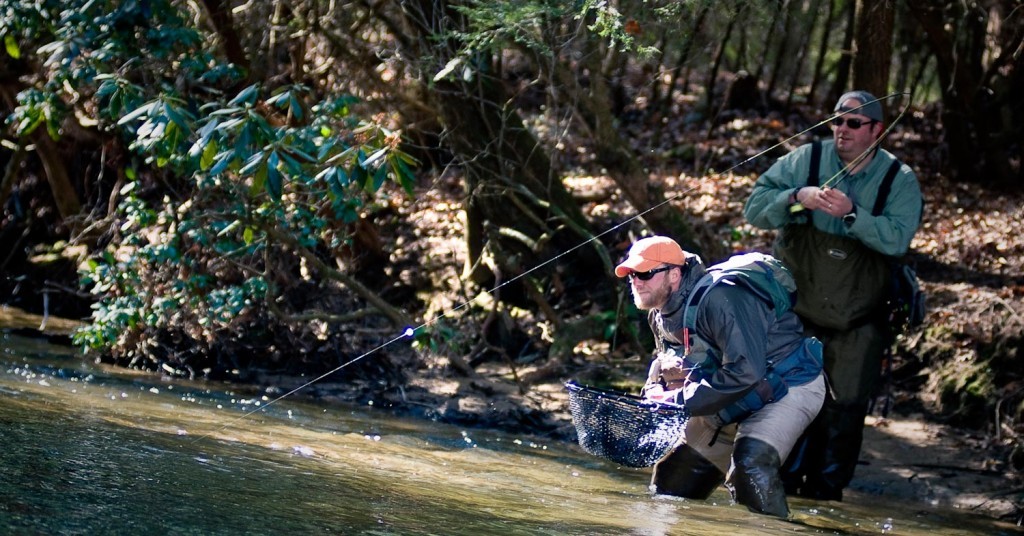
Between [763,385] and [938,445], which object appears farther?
[938,445]

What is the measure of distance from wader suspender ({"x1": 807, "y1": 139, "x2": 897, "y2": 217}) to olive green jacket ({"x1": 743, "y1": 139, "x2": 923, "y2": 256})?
0.06 feet

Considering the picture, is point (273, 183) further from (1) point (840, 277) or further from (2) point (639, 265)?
(1) point (840, 277)

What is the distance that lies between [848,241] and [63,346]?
679 centimetres

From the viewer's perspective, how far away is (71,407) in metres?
6.74

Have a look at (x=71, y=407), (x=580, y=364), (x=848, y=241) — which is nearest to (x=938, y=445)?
(x=848, y=241)

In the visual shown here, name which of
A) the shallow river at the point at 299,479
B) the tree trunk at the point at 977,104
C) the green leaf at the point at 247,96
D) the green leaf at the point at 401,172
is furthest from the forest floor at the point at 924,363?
the green leaf at the point at 247,96

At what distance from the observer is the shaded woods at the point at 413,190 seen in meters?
8.34

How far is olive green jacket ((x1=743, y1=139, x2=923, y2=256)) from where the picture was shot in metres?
6.30

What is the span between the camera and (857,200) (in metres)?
6.55

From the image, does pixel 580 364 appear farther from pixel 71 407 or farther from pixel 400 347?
pixel 71 407

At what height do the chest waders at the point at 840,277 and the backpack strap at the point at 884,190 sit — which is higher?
the backpack strap at the point at 884,190

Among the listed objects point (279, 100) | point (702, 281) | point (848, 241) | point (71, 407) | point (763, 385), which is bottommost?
point (71, 407)

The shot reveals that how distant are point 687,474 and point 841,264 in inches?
63.7

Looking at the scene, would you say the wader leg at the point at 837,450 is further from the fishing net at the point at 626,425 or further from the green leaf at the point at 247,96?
the green leaf at the point at 247,96
